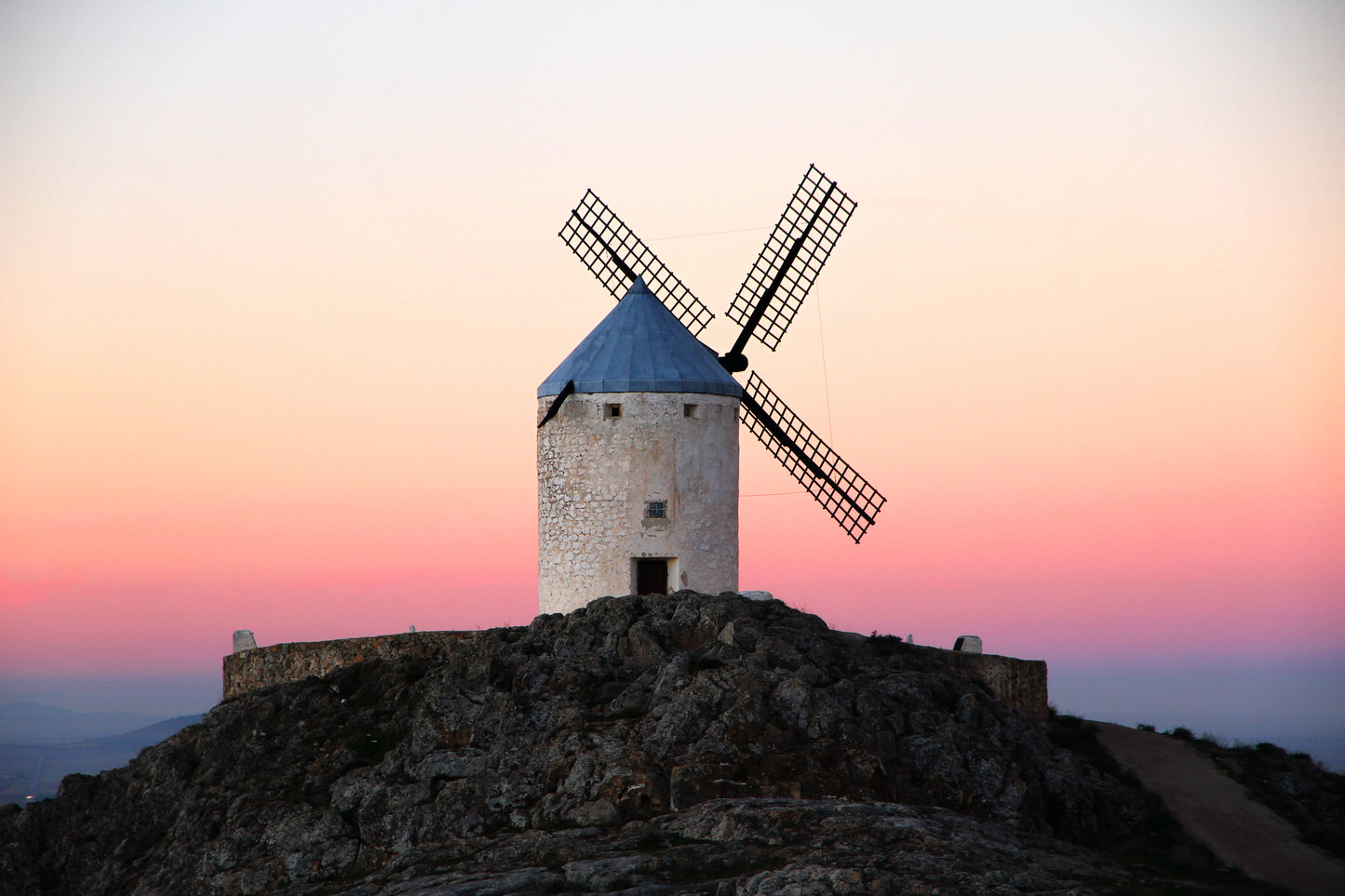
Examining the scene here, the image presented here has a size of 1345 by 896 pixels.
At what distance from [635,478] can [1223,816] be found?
1144cm

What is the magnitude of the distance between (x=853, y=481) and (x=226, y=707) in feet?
41.8

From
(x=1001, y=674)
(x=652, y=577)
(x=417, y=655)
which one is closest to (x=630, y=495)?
(x=652, y=577)

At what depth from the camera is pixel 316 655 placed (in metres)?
25.0

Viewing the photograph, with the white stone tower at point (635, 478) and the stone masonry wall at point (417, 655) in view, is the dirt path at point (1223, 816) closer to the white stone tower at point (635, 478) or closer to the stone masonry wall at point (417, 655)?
the stone masonry wall at point (417, 655)

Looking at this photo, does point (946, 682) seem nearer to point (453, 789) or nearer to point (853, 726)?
point (853, 726)

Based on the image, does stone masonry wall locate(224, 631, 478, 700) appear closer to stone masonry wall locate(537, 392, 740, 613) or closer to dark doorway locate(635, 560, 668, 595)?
stone masonry wall locate(537, 392, 740, 613)

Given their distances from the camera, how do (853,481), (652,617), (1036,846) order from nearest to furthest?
(1036,846), (652,617), (853,481)

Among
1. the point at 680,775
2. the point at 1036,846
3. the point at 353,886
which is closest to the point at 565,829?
the point at 680,775

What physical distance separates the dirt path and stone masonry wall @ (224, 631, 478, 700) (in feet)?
40.3

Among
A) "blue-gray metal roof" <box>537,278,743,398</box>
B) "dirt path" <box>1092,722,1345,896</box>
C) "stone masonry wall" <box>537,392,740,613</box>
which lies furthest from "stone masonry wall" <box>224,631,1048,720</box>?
"blue-gray metal roof" <box>537,278,743,398</box>

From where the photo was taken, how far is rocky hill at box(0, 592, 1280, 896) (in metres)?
14.5

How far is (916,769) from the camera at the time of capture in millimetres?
18562

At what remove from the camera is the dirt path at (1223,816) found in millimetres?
19625

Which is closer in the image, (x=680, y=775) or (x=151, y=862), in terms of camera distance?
(x=680, y=775)
